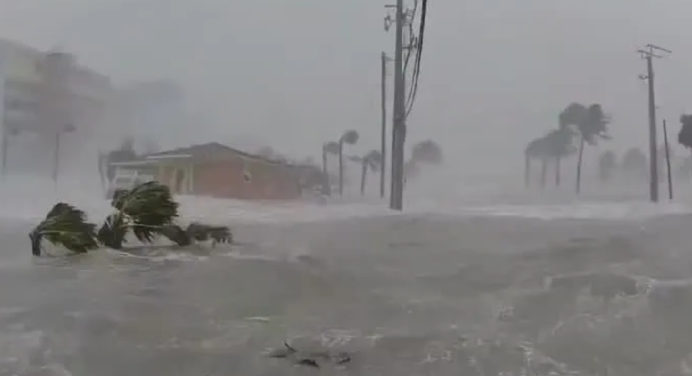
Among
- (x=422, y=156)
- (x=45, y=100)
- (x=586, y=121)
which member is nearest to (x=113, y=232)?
(x=45, y=100)

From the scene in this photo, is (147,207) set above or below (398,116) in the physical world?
below

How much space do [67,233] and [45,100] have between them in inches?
33.7

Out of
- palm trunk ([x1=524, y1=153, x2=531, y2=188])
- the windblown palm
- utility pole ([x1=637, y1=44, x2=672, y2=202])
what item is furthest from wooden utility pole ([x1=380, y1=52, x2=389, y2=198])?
the windblown palm

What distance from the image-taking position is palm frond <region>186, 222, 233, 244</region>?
310cm

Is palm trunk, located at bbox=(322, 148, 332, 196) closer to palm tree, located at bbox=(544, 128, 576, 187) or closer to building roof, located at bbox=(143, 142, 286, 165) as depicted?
building roof, located at bbox=(143, 142, 286, 165)

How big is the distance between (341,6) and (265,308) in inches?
70.8

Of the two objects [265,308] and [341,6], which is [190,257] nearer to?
[265,308]

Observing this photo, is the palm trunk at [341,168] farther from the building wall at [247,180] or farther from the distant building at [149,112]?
the distant building at [149,112]

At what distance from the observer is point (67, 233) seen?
116 inches

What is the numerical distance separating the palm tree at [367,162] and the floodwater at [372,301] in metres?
0.29

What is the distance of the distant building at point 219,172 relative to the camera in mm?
3277

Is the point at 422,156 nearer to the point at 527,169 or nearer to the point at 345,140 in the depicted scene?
the point at 345,140

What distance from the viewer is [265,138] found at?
137 inches

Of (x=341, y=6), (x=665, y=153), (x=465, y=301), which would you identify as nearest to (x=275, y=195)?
(x=341, y=6)
